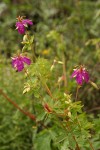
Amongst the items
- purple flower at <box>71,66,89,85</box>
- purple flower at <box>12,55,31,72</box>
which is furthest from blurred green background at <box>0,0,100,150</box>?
purple flower at <box>71,66,89,85</box>

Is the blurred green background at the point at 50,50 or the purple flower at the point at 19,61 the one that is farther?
the blurred green background at the point at 50,50

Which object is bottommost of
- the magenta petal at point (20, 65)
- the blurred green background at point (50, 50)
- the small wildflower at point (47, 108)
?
the small wildflower at point (47, 108)

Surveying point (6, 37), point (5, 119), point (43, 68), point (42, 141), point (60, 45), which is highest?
point (6, 37)

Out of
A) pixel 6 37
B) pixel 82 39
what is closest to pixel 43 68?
pixel 82 39

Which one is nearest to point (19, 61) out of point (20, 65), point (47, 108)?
point (20, 65)

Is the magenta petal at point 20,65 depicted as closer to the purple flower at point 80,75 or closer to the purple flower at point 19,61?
the purple flower at point 19,61

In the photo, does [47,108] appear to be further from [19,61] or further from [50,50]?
[50,50]

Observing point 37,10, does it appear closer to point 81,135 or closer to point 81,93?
point 81,93

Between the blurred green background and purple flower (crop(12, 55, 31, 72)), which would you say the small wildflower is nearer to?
purple flower (crop(12, 55, 31, 72))

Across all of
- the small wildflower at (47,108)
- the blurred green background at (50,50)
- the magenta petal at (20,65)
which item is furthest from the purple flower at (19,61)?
the blurred green background at (50,50)
